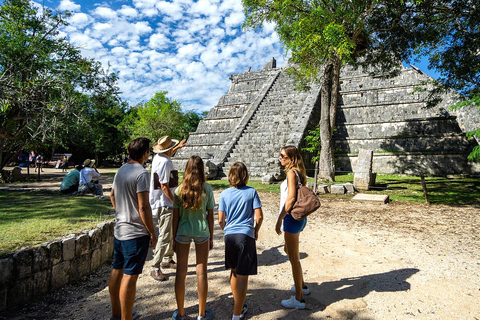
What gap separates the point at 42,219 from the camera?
5.02 meters

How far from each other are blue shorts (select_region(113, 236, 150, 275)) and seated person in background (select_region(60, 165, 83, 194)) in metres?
6.74

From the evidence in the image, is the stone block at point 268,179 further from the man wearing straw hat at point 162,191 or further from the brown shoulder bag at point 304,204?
the brown shoulder bag at point 304,204

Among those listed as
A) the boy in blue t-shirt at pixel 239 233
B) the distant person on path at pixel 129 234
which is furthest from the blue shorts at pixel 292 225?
the distant person on path at pixel 129 234

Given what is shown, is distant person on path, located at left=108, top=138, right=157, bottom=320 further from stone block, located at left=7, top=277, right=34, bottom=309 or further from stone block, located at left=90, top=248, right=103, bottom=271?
stone block, located at left=90, top=248, right=103, bottom=271

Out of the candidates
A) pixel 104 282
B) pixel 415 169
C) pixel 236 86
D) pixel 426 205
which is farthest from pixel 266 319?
pixel 236 86

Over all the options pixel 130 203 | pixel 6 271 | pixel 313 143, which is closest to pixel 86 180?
pixel 6 271

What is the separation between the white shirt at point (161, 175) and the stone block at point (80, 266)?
51.2 inches

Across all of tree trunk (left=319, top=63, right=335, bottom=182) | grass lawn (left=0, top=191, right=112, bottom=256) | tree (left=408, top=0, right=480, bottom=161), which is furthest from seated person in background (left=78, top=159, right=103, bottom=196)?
tree (left=408, top=0, right=480, bottom=161)

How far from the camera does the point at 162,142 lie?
4012 millimetres

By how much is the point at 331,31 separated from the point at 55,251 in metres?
8.75

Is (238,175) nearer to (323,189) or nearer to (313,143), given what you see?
(323,189)

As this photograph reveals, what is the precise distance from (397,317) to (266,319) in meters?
1.37

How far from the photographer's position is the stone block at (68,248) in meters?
3.75

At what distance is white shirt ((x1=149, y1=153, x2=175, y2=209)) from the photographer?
3.83 meters
